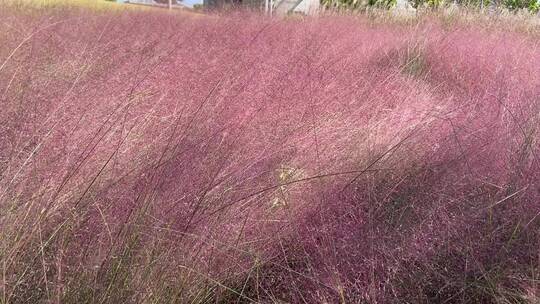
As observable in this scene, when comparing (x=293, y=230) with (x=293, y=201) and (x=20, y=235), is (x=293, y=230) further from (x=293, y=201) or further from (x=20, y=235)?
(x=20, y=235)

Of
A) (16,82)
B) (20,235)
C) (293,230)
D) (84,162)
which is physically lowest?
(293,230)

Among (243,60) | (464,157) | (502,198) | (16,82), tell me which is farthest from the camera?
(243,60)

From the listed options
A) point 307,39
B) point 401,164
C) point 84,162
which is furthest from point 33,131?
point 307,39

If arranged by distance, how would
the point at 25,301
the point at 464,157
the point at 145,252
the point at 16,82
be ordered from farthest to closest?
1. the point at 16,82
2. the point at 464,157
3. the point at 145,252
4. the point at 25,301

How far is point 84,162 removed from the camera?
1.32m

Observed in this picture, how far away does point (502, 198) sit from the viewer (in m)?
1.45

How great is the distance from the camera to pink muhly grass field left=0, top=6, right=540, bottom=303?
1125 mm

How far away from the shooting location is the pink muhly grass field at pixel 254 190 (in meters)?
1.12

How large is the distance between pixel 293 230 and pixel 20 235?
0.78 m

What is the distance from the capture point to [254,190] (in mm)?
1442

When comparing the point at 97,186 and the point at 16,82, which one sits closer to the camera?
the point at 97,186

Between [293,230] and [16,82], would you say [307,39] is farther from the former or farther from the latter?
[293,230]

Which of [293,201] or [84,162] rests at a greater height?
[84,162]

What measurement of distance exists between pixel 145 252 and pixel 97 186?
12.3 inches
